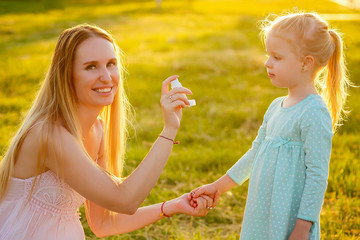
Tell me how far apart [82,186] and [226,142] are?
2.85 meters

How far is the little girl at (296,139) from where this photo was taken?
1.99 metres

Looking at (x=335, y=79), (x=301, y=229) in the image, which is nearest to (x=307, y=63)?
(x=335, y=79)

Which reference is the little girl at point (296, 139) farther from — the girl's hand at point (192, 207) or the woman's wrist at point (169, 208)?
the woman's wrist at point (169, 208)

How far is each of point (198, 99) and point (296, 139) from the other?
4.40m

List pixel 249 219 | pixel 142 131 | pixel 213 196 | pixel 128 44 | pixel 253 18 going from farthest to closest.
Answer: pixel 253 18 < pixel 128 44 < pixel 142 131 < pixel 213 196 < pixel 249 219

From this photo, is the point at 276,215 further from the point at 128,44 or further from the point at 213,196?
the point at 128,44

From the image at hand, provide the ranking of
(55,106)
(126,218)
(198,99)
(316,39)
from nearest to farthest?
(316,39) → (55,106) → (126,218) → (198,99)

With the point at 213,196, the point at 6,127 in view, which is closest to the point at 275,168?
the point at 213,196

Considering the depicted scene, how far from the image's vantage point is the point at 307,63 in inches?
83.0

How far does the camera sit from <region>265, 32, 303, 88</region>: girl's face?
2.10 meters

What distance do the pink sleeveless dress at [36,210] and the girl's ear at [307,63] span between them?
4.09ft

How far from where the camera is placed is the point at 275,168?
212cm

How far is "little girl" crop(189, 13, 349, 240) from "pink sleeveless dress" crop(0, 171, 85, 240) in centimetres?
89

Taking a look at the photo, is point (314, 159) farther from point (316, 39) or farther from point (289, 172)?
point (316, 39)
